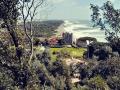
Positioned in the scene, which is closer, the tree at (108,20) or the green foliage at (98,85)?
the tree at (108,20)

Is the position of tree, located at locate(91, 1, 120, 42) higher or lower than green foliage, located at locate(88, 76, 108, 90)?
higher

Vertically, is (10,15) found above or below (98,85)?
above

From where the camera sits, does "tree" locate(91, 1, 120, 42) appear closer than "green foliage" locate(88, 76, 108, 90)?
Yes

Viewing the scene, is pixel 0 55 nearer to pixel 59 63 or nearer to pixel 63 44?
pixel 59 63

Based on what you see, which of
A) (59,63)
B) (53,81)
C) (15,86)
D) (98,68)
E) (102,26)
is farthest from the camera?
(59,63)

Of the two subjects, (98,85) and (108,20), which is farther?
(98,85)

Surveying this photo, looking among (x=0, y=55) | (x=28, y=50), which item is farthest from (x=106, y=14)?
(x=0, y=55)

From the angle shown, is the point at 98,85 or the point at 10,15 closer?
the point at 10,15

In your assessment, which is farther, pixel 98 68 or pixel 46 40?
pixel 46 40
